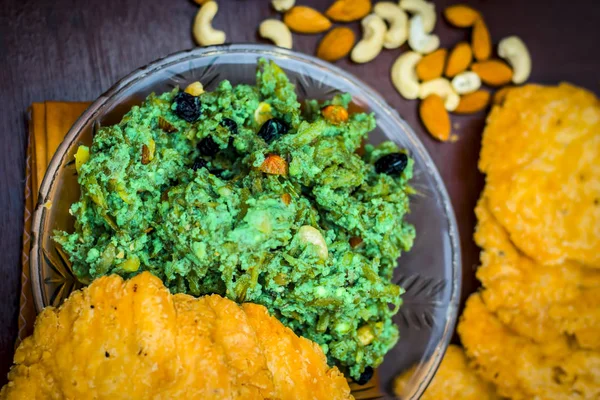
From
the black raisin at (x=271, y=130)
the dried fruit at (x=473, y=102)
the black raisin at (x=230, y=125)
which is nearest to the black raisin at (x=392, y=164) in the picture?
the black raisin at (x=271, y=130)

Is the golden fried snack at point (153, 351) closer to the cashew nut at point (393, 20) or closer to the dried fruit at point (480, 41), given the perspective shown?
the cashew nut at point (393, 20)

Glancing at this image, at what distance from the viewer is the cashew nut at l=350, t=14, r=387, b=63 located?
6.08 feet

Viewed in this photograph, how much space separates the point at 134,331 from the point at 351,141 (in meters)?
0.67

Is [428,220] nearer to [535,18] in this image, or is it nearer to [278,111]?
[278,111]

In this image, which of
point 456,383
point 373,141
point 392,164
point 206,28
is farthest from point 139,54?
point 456,383

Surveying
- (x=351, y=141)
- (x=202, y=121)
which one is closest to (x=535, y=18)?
(x=351, y=141)

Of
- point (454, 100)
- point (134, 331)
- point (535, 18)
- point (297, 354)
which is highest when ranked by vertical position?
point (535, 18)

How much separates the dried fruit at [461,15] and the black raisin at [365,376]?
1204 mm

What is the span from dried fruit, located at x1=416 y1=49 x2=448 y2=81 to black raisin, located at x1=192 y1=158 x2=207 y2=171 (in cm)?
95

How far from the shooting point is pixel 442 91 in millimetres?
1914

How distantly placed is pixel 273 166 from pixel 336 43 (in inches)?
31.2

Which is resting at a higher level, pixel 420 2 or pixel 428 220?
pixel 420 2

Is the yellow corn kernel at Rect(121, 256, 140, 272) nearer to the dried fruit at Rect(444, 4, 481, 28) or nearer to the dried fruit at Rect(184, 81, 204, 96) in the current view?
the dried fruit at Rect(184, 81, 204, 96)

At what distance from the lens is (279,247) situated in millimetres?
1224
